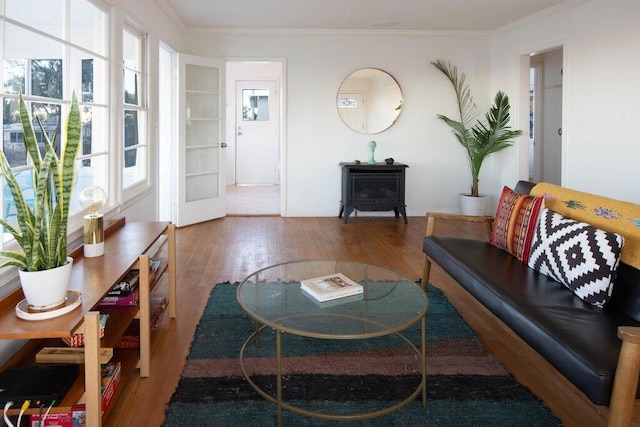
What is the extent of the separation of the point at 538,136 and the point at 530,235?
5429 millimetres

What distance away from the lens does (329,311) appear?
1.99 metres

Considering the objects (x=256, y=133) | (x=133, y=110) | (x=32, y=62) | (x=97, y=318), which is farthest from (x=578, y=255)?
(x=256, y=133)

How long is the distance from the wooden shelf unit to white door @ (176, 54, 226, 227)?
2677mm

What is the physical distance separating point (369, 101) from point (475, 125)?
4.57 feet

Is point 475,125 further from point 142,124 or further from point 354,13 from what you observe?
point 142,124

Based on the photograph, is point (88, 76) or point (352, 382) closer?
point (352, 382)

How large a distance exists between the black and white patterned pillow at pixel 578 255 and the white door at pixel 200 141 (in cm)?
394

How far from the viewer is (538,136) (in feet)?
24.2

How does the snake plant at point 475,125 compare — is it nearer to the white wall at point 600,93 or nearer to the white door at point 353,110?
the white wall at point 600,93

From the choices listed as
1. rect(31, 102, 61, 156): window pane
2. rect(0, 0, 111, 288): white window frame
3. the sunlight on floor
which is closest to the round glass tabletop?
rect(0, 0, 111, 288): white window frame

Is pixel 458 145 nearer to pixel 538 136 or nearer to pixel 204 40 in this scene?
pixel 538 136

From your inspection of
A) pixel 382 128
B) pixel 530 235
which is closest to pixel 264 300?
pixel 530 235

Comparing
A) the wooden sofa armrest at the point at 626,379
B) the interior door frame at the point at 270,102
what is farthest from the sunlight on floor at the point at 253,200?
the wooden sofa armrest at the point at 626,379

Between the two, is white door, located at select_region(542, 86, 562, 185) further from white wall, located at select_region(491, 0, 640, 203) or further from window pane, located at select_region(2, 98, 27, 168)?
window pane, located at select_region(2, 98, 27, 168)
